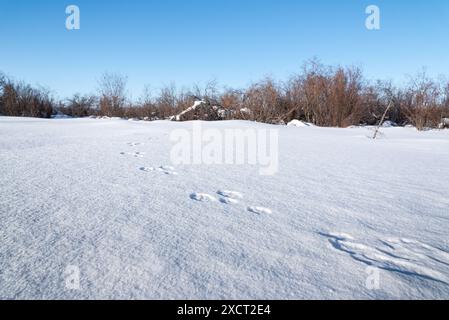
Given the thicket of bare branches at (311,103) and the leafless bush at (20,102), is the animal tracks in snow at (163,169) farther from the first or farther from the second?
the leafless bush at (20,102)

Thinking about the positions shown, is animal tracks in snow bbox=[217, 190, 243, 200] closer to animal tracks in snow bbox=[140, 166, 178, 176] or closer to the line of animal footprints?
the line of animal footprints

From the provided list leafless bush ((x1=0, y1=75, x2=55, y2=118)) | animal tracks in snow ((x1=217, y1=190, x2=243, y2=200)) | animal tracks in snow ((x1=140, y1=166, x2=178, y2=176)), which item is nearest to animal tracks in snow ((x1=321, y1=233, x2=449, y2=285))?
animal tracks in snow ((x1=217, y1=190, x2=243, y2=200))

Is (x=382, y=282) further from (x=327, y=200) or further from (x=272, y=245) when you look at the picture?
(x=327, y=200)

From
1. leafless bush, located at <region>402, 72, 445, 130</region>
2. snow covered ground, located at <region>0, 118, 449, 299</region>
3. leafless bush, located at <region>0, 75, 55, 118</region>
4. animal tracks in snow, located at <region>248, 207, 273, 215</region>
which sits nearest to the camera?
snow covered ground, located at <region>0, 118, 449, 299</region>

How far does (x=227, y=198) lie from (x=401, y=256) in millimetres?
866

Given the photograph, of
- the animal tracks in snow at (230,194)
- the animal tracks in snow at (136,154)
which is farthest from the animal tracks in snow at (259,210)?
the animal tracks in snow at (136,154)

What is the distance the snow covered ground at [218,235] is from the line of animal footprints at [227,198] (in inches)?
0.4

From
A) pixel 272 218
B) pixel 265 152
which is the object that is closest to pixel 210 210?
pixel 272 218

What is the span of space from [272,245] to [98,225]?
0.68m

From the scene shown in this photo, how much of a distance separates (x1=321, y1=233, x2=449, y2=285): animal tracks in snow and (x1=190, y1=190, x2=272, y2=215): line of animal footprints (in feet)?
1.20

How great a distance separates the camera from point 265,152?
3457mm

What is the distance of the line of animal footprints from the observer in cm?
145
